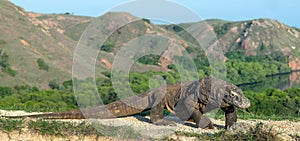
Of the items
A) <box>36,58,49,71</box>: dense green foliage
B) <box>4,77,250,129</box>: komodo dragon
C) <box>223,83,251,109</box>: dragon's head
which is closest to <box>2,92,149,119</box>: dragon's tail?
<box>4,77,250,129</box>: komodo dragon

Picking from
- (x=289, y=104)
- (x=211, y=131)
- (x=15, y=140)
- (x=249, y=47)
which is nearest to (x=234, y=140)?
(x=211, y=131)

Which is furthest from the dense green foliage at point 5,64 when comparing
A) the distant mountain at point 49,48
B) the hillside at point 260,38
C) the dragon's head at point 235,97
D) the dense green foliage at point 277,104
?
the hillside at point 260,38

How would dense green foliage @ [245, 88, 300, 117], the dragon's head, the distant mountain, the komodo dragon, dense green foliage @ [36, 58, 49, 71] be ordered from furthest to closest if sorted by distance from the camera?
dense green foliage @ [36, 58, 49, 71] < the distant mountain < dense green foliage @ [245, 88, 300, 117] < the komodo dragon < the dragon's head

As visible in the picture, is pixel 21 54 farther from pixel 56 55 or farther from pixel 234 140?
pixel 234 140

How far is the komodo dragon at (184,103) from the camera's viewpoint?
11.6m

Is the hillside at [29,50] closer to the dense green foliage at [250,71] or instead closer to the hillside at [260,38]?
the dense green foliage at [250,71]

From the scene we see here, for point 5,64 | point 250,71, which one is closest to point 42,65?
point 5,64

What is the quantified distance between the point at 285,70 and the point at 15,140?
102830 millimetres

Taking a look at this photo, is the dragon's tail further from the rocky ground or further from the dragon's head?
the dragon's head

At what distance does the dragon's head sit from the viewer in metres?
11.4

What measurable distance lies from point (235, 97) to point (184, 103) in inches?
52.5

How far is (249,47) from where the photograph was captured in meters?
147

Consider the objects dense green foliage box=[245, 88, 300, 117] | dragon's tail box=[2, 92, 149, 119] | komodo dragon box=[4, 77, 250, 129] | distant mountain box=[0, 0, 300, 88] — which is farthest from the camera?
distant mountain box=[0, 0, 300, 88]

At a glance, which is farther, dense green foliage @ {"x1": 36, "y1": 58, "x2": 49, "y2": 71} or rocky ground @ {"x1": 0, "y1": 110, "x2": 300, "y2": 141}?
dense green foliage @ {"x1": 36, "y1": 58, "x2": 49, "y2": 71}
